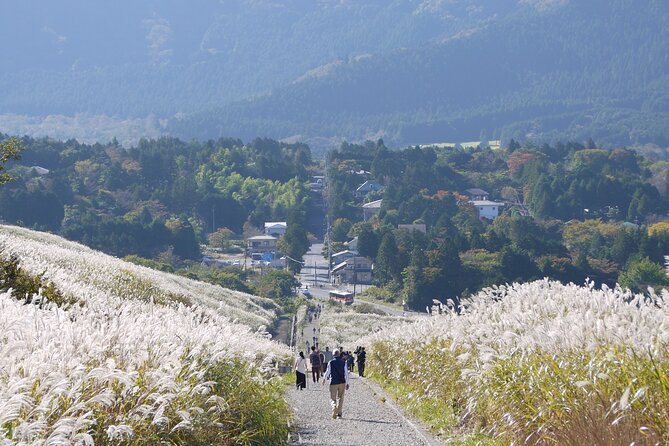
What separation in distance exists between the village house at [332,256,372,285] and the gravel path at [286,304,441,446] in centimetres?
9175

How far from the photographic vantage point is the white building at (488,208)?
6068 inches

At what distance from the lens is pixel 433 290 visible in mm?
83688

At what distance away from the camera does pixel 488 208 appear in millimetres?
157500

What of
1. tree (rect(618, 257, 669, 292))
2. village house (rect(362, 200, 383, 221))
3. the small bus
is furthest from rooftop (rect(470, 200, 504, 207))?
tree (rect(618, 257, 669, 292))

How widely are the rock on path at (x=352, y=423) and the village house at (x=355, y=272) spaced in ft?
303

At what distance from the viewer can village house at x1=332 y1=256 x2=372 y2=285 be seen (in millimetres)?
111938

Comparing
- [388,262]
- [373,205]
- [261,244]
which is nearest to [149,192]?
[261,244]

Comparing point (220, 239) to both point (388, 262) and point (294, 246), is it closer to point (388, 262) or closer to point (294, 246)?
point (294, 246)

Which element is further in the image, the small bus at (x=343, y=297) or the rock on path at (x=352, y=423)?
the small bus at (x=343, y=297)

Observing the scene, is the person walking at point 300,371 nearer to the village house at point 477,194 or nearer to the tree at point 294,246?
the tree at point 294,246

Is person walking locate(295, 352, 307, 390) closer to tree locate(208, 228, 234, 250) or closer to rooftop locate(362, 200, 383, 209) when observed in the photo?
tree locate(208, 228, 234, 250)

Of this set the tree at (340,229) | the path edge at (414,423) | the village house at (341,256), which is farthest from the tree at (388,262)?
the path edge at (414,423)

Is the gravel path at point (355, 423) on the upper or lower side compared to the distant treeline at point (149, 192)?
upper

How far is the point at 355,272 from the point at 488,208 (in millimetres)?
51453
